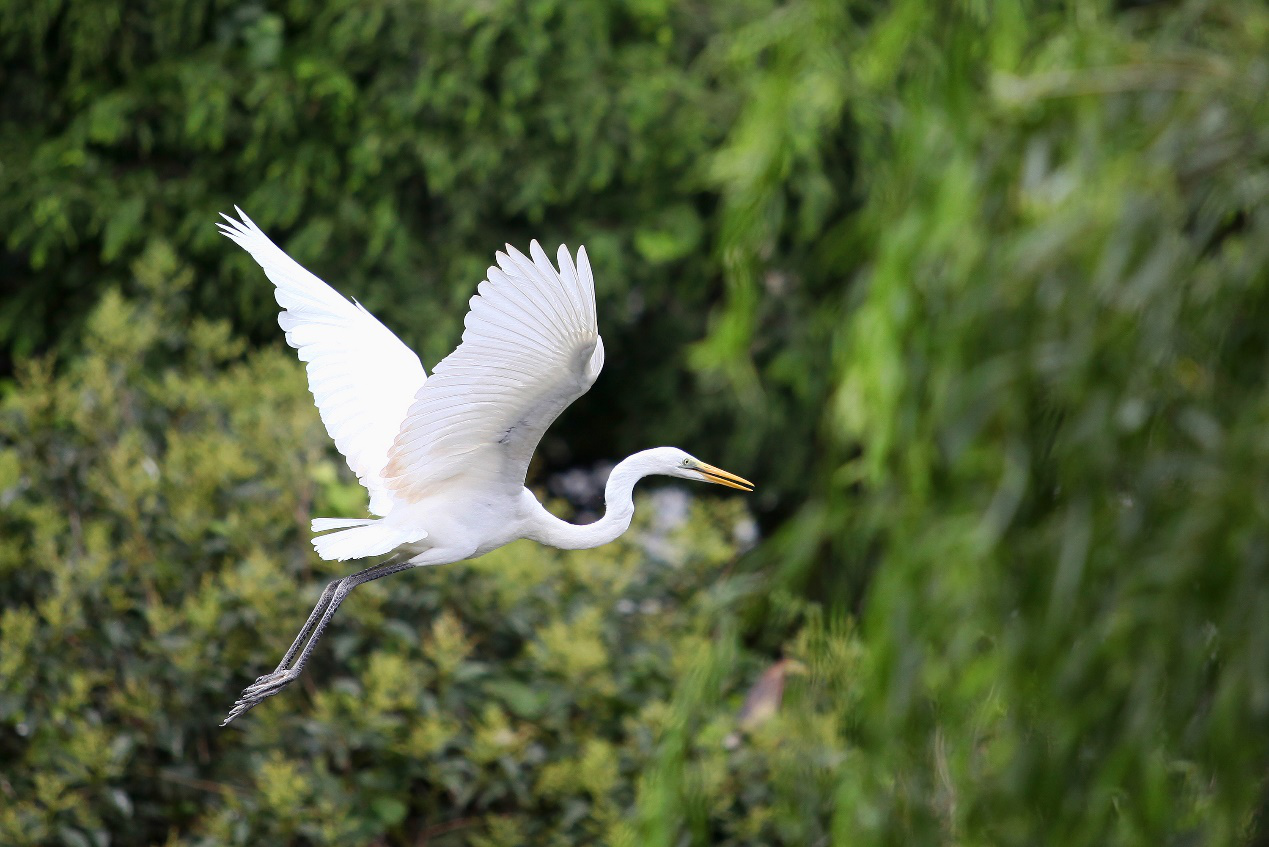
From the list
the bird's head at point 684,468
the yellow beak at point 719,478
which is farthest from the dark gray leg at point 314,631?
the yellow beak at point 719,478

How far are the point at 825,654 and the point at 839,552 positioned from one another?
134 mm

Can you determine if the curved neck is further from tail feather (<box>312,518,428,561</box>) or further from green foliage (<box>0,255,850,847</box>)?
green foliage (<box>0,255,850,847</box>)

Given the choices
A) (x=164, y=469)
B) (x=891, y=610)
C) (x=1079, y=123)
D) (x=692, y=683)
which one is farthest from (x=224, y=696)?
(x=1079, y=123)

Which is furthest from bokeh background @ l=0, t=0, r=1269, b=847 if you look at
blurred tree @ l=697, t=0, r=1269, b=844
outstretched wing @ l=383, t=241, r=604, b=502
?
outstretched wing @ l=383, t=241, r=604, b=502

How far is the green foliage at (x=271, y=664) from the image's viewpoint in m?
3.84

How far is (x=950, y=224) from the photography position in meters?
1.64

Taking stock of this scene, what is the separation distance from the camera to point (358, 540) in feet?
8.85

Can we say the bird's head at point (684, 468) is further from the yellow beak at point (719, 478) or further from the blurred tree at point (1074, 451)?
the blurred tree at point (1074, 451)

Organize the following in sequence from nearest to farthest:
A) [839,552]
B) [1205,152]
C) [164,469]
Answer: [1205,152] < [839,552] < [164,469]

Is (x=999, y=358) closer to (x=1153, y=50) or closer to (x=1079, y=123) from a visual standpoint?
(x=1079, y=123)

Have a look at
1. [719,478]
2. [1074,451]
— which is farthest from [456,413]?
[1074,451]

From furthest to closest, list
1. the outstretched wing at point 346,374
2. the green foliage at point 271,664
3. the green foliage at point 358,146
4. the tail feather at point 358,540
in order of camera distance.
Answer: the green foliage at point 358,146, the green foliage at point 271,664, the outstretched wing at point 346,374, the tail feather at point 358,540

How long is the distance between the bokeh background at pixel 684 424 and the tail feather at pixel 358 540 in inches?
26.5

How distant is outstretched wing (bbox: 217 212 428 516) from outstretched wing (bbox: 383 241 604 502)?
0.85 ft
